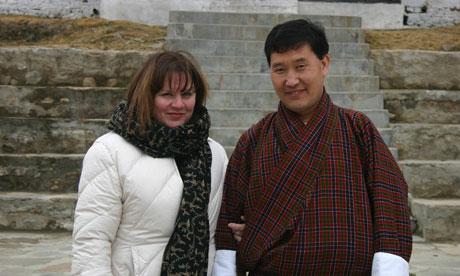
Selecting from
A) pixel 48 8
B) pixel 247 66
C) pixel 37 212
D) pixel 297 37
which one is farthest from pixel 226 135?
pixel 48 8

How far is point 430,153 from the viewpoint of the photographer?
17.2 feet

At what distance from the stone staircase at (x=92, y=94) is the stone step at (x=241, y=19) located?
14mm

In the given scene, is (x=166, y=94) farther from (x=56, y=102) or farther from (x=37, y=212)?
(x=56, y=102)

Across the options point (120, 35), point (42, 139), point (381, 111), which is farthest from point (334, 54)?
point (42, 139)

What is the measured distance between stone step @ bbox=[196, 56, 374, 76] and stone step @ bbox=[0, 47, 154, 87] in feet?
2.67

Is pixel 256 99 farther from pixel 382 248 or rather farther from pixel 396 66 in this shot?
pixel 382 248

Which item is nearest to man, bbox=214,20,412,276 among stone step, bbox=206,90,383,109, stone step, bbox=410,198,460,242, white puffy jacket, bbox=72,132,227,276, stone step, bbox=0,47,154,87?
white puffy jacket, bbox=72,132,227,276

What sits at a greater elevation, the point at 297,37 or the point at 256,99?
the point at 297,37

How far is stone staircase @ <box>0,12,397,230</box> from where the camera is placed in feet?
15.8

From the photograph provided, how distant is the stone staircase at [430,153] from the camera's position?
4.29m

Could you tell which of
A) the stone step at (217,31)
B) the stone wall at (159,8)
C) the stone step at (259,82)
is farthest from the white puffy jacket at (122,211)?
the stone wall at (159,8)

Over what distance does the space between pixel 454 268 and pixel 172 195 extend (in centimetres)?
260

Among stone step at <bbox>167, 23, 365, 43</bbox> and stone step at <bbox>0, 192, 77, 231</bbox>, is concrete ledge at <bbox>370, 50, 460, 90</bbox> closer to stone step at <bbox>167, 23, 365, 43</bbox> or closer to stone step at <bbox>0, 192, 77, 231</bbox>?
stone step at <bbox>167, 23, 365, 43</bbox>

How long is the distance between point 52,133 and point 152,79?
3591 millimetres
